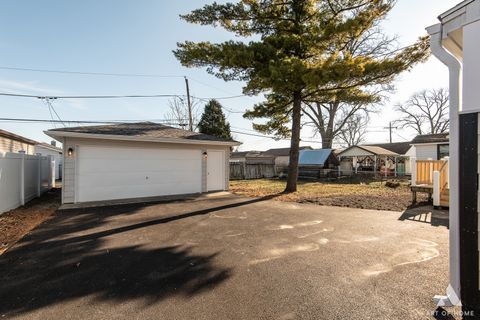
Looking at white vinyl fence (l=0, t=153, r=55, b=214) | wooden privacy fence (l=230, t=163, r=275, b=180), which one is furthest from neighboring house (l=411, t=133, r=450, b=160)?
white vinyl fence (l=0, t=153, r=55, b=214)

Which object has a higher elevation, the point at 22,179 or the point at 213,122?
the point at 213,122

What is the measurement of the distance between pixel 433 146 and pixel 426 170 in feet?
38.6

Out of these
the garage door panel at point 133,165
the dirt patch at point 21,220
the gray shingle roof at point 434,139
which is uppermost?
the gray shingle roof at point 434,139

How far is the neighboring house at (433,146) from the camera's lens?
1705 centimetres

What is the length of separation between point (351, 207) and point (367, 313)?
20.5 ft

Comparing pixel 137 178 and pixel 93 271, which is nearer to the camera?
pixel 93 271

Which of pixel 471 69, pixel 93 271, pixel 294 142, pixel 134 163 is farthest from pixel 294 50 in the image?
pixel 93 271

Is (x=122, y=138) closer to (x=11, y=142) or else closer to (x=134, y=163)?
(x=134, y=163)

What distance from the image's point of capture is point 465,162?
2385 mm

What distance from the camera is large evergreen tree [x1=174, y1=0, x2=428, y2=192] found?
362 inches

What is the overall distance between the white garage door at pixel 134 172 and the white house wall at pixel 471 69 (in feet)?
32.7

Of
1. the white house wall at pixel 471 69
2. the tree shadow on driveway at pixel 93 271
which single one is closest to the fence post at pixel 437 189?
the white house wall at pixel 471 69

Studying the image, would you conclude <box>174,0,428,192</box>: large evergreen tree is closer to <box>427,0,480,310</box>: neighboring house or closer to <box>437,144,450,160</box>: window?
<box>427,0,480,310</box>: neighboring house

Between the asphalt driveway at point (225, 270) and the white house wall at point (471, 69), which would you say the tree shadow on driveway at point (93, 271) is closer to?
the asphalt driveway at point (225, 270)
